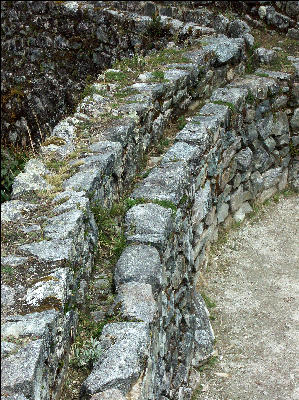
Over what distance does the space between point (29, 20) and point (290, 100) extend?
4.99 meters

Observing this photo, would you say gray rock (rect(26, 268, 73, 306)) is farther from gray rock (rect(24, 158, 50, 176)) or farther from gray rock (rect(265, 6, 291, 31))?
gray rock (rect(265, 6, 291, 31))

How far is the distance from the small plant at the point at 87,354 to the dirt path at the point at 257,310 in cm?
178

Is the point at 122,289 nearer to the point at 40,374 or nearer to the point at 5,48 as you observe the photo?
the point at 40,374

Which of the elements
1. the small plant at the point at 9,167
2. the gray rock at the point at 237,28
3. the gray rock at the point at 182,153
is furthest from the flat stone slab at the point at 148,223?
the gray rock at the point at 237,28

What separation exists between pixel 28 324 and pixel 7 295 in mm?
308

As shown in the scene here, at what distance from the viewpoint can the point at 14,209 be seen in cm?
449

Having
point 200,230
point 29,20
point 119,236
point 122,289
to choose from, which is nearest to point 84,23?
point 29,20

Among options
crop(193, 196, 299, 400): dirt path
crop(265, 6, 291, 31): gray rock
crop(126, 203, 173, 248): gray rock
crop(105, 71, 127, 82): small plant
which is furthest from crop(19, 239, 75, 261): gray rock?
crop(265, 6, 291, 31): gray rock

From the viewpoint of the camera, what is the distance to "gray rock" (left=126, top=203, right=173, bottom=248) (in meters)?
4.79

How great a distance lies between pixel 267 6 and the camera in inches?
370

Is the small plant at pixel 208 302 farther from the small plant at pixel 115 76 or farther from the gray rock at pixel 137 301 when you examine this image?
the small plant at pixel 115 76

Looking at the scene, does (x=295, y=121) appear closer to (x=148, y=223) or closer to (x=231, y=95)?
(x=231, y=95)

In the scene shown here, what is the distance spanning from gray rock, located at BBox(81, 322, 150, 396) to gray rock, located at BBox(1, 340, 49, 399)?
332 millimetres

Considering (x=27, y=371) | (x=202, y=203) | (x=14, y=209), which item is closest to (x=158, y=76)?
(x=202, y=203)
